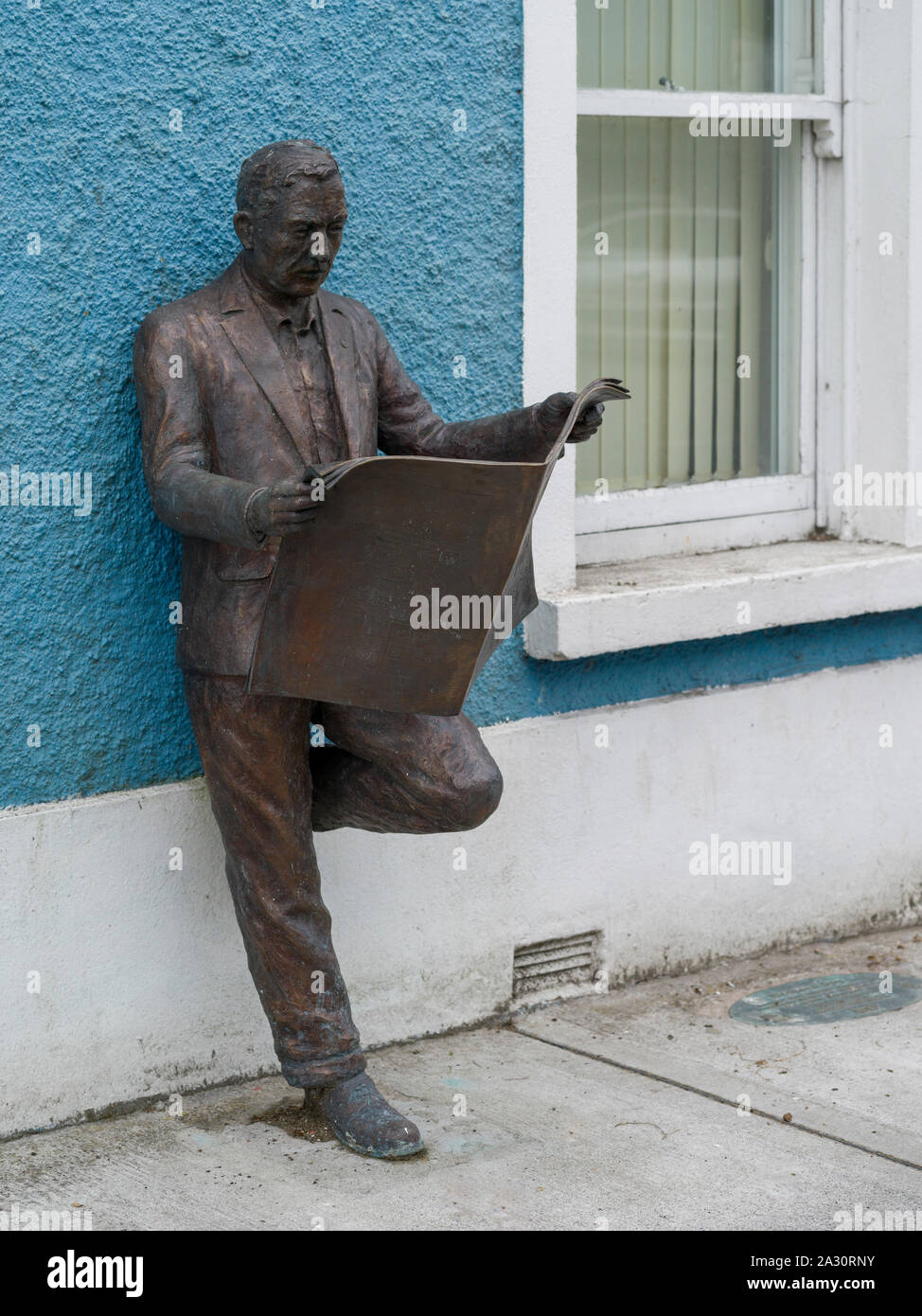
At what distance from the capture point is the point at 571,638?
465cm

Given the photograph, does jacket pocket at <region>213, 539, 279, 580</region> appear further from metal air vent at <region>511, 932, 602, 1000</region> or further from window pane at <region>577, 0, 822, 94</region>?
window pane at <region>577, 0, 822, 94</region>

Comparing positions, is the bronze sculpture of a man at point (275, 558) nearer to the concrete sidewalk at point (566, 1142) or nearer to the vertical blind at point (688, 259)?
the concrete sidewalk at point (566, 1142)

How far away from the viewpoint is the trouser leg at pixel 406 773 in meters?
3.93

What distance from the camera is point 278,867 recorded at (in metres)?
3.93

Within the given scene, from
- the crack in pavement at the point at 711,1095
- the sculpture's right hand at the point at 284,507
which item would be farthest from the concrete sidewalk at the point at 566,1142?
the sculpture's right hand at the point at 284,507

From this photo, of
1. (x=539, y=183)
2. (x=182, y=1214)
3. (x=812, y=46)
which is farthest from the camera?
(x=812, y=46)

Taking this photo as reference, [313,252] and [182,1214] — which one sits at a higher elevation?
[313,252]

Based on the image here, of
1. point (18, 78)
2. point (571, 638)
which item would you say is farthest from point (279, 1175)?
point (18, 78)

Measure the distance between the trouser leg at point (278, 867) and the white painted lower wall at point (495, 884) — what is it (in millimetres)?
275

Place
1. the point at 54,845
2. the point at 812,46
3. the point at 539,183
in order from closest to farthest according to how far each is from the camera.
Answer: the point at 54,845
the point at 539,183
the point at 812,46

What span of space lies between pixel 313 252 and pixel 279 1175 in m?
1.85

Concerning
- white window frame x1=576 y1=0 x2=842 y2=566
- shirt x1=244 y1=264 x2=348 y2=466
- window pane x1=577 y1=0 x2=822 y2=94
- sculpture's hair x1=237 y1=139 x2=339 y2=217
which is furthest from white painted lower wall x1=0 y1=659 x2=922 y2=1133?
window pane x1=577 y1=0 x2=822 y2=94

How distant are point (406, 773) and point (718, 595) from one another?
4.27 feet

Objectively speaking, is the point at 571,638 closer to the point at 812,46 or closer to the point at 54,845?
the point at 54,845
